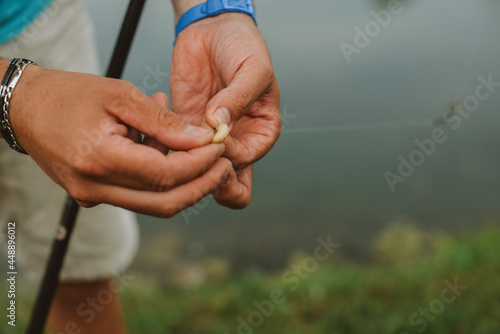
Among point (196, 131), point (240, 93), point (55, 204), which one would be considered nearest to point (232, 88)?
point (240, 93)

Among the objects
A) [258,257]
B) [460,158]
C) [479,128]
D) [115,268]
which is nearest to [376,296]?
[258,257]

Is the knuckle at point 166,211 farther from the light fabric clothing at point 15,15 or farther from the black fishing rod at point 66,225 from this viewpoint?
the light fabric clothing at point 15,15

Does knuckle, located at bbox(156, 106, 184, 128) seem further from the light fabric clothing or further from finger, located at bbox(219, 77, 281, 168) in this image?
the light fabric clothing

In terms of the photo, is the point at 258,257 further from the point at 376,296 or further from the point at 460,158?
the point at 460,158

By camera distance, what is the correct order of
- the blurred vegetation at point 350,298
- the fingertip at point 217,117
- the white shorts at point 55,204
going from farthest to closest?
1. the blurred vegetation at point 350,298
2. the white shorts at point 55,204
3. the fingertip at point 217,117

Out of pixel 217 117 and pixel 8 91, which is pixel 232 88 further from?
pixel 8 91

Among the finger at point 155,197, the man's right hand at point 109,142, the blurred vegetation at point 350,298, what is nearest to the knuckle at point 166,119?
the man's right hand at point 109,142
